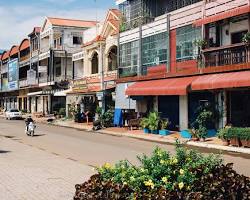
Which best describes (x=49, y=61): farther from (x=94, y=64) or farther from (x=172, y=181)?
(x=172, y=181)

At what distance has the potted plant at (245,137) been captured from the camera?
20578 mm

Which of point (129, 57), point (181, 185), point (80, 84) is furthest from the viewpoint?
point (80, 84)

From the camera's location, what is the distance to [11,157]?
16.9 meters

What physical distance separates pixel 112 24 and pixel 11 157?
982 inches

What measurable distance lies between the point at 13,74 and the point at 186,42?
52.7 metres

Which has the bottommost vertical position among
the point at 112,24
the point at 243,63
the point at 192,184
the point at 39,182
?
the point at 39,182

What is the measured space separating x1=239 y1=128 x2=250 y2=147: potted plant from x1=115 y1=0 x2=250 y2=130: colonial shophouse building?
207 cm

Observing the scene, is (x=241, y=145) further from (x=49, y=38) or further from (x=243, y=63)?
(x=49, y=38)

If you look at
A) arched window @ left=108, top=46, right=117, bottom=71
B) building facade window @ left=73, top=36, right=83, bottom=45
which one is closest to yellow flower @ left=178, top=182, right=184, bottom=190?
arched window @ left=108, top=46, right=117, bottom=71

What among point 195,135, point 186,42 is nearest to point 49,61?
point 186,42

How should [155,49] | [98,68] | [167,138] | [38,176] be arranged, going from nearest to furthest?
[38,176] → [167,138] → [155,49] → [98,68]

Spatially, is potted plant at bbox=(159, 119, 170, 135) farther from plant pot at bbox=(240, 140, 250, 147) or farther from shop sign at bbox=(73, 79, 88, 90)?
shop sign at bbox=(73, 79, 88, 90)

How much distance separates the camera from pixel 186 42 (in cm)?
2883

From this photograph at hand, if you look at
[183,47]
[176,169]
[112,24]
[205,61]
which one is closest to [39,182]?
[176,169]
